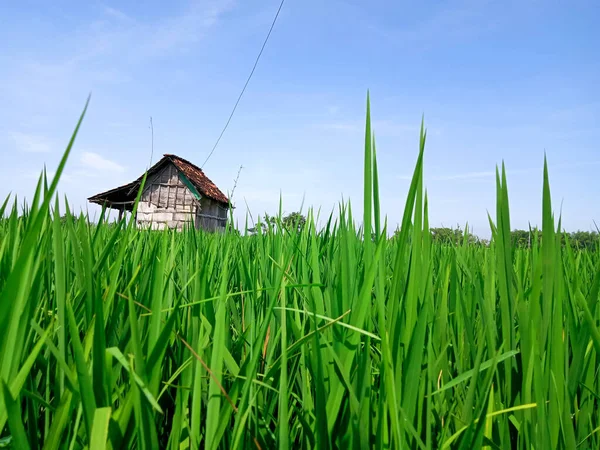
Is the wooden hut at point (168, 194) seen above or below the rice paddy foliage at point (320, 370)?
above

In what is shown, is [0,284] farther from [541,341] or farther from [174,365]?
[541,341]

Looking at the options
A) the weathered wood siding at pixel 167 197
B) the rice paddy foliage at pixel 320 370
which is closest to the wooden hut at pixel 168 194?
the weathered wood siding at pixel 167 197

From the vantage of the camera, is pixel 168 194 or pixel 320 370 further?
pixel 168 194

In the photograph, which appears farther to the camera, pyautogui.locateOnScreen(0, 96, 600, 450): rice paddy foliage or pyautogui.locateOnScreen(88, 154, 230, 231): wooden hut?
pyautogui.locateOnScreen(88, 154, 230, 231): wooden hut

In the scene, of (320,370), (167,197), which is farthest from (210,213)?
(320,370)

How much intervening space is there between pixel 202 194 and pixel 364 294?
2243 cm

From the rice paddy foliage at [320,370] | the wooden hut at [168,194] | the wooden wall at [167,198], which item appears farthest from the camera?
the wooden wall at [167,198]

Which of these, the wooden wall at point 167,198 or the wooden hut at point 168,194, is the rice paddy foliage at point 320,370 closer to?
the wooden hut at point 168,194

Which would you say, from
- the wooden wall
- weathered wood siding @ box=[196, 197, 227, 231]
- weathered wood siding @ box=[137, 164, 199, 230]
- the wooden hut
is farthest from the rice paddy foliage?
weathered wood siding @ box=[137, 164, 199, 230]

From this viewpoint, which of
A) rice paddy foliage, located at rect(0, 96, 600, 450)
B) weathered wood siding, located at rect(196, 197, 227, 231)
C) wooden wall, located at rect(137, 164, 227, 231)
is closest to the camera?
rice paddy foliage, located at rect(0, 96, 600, 450)

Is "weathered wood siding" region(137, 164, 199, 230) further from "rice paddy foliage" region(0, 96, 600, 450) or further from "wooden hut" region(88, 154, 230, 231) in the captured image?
"rice paddy foliage" region(0, 96, 600, 450)

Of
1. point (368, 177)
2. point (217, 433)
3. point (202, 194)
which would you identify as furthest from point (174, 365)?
point (202, 194)

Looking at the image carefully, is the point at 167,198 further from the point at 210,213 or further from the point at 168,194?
the point at 210,213

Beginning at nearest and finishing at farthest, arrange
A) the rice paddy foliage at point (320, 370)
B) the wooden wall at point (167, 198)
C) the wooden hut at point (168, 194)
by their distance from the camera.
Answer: the rice paddy foliage at point (320, 370) < the wooden hut at point (168, 194) < the wooden wall at point (167, 198)
